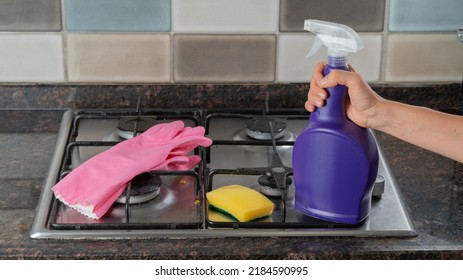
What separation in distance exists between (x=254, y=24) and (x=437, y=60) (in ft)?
1.27

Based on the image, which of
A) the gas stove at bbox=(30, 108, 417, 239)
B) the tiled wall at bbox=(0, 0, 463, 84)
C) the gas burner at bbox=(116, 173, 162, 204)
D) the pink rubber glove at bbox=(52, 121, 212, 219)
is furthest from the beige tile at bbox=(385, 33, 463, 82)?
the gas burner at bbox=(116, 173, 162, 204)

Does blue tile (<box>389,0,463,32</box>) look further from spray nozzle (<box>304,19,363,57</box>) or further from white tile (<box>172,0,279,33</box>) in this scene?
spray nozzle (<box>304,19,363,57</box>)

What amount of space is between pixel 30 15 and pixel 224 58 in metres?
0.40

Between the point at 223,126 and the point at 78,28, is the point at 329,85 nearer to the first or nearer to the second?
the point at 223,126

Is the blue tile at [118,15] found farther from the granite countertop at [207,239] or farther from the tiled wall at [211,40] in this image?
the granite countertop at [207,239]

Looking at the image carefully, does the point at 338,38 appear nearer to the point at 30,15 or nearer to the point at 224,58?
the point at 224,58

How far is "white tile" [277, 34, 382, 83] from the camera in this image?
1656 mm

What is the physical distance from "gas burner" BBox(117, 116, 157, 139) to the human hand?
17.2 inches

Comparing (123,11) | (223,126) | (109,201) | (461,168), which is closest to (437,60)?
(461,168)

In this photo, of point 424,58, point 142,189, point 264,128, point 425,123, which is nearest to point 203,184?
point 142,189

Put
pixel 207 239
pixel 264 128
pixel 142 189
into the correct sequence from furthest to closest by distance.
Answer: pixel 264 128
pixel 142 189
pixel 207 239

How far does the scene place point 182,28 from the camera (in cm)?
164

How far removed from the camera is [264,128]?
1.56 m

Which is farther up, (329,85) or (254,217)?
(329,85)
